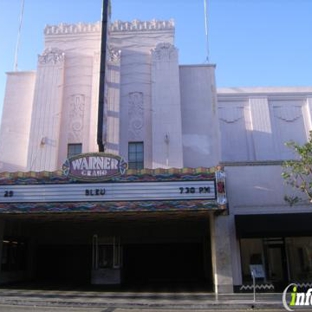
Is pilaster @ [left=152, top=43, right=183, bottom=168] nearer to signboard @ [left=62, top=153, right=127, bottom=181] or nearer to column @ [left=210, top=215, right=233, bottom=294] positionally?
column @ [left=210, top=215, right=233, bottom=294]

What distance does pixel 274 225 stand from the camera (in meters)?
17.1

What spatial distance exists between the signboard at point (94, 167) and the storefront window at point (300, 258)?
27.7 feet

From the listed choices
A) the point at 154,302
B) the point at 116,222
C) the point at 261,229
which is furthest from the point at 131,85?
the point at 154,302

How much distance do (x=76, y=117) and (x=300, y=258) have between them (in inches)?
548

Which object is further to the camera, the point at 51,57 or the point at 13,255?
the point at 51,57

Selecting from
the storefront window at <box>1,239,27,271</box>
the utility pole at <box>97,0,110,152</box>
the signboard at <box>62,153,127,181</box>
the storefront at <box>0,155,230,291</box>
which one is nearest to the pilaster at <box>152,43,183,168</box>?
the utility pole at <box>97,0,110,152</box>

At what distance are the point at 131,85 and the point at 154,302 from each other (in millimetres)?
12743

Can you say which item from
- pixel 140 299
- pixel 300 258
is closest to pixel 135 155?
pixel 140 299

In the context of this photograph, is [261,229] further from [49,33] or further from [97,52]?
[49,33]

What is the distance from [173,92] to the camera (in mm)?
22219

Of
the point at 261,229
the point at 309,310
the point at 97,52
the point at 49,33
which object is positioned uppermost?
the point at 49,33

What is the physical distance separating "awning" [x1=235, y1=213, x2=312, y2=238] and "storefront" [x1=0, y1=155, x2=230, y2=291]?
127 centimetres

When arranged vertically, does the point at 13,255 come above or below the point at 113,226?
below

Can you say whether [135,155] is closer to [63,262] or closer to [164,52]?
[164,52]
